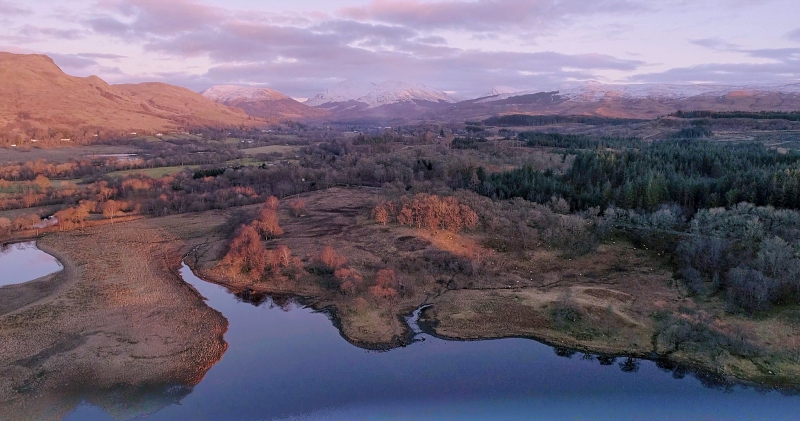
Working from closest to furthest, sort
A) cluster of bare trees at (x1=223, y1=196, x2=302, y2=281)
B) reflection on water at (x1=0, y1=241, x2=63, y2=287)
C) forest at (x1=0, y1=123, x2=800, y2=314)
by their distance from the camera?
1. forest at (x1=0, y1=123, x2=800, y2=314)
2. cluster of bare trees at (x1=223, y1=196, x2=302, y2=281)
3. reflection on water at (x1=0, y1=241, x2=63, y2=287)

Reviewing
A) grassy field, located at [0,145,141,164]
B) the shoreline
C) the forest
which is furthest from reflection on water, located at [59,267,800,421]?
grassy field, located at [0,145,141,164]

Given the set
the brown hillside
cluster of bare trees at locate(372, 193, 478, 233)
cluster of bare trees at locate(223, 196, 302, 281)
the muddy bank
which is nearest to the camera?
the muddy bank

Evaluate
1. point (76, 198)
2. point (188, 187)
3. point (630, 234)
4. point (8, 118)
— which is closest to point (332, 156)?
point (188, 187)

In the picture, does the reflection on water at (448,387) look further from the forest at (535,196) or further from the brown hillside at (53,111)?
the brown hillside at (53,111)

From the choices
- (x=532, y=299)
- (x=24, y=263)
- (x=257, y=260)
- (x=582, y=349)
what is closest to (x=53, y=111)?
(x=24, y=263)

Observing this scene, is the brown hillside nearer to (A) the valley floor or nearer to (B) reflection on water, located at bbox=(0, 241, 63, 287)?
(B) reflection on water, located at bbox=(0, 241, 63, 287)

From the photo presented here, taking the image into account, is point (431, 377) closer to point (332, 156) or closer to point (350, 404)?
point (350, 404)

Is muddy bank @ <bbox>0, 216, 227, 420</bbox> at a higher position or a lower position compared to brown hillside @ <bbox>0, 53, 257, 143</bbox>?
lower
